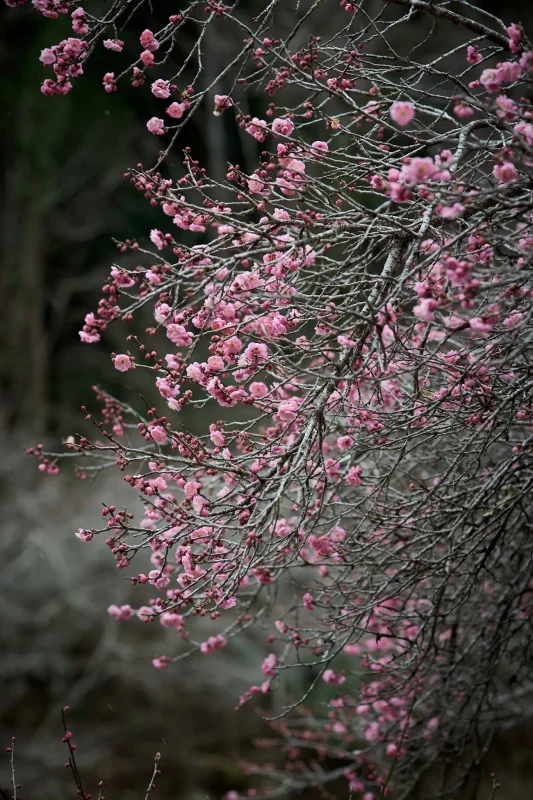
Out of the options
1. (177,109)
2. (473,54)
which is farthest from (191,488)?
(473,54)

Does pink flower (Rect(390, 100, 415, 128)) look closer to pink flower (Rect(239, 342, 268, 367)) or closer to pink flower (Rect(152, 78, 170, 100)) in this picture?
pink flower (Rect(239, 342, 268, 367))

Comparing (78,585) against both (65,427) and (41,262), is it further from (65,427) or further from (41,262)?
(41,262)

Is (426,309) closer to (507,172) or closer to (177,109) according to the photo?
(507,172)

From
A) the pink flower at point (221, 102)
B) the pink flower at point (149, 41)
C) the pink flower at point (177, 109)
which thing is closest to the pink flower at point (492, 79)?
the pink flower at point (221, 102)

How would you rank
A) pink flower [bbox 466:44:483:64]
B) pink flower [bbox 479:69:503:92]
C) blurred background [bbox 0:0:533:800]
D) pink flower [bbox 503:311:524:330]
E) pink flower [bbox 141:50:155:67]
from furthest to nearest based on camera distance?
blurred background [bbox 0:0:533:800] → pink flower [bbox 141:50:155:67] → pink flower [bbox 466:44:483:64] → pink flower [bbox 503:311:524:330] → pink flower [bbox 479:69:503:92]

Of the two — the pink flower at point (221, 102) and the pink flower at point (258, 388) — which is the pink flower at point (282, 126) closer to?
the pink flower at point (221, 102)

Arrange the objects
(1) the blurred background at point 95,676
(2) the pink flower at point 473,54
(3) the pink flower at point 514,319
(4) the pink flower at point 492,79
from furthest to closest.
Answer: (1) the blurred background at point 95,676 → (2) the pink flower at point 473,54 → (3) the pink flower at point 514,319 → (4) the pink flower at point 492,79

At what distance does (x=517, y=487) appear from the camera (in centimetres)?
267

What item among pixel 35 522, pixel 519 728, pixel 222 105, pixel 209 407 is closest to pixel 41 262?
pixel 209 407

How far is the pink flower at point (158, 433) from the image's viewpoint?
8.29 ft

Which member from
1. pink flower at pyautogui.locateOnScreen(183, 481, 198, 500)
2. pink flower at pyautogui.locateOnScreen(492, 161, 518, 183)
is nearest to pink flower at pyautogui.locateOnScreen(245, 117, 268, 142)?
pink flower at pyautogui.locateOnScreen(492, 161, 518, 183)

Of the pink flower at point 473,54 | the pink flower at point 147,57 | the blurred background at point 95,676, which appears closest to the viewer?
the pink flower at point 473,54

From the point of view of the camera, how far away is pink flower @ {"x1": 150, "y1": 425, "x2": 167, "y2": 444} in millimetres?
2527

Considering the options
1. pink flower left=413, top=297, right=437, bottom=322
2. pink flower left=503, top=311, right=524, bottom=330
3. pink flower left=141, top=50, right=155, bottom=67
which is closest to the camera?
pink flower left=413, top=297, right=437, bottom=322
